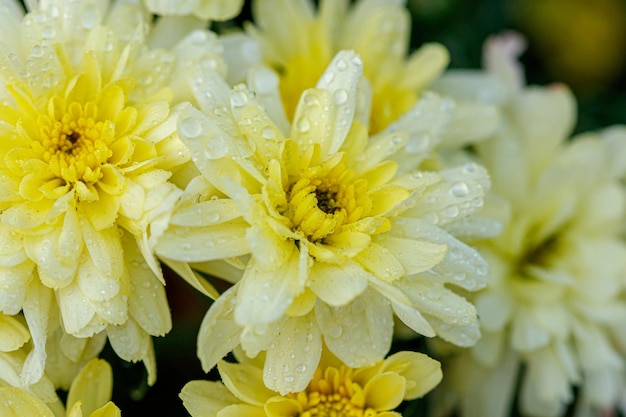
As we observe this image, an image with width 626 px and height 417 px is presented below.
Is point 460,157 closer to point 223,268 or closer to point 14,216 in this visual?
point 223,268

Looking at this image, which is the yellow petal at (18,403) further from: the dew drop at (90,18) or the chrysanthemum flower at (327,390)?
the dew drop at (90,18)

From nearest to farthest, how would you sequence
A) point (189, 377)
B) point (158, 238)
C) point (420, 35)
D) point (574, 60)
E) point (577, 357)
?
point (158, 238) < point (189, 377) < point (577, 357) < point (420, 35) < point (574, 60)

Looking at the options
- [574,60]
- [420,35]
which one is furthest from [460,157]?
[574,60]

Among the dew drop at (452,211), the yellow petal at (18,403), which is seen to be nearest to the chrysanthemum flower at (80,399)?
the yellow petal at (18,403)

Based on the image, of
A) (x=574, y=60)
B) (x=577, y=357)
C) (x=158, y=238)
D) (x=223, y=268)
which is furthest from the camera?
(x=574, y=60)

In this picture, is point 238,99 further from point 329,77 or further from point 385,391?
point 385,391
